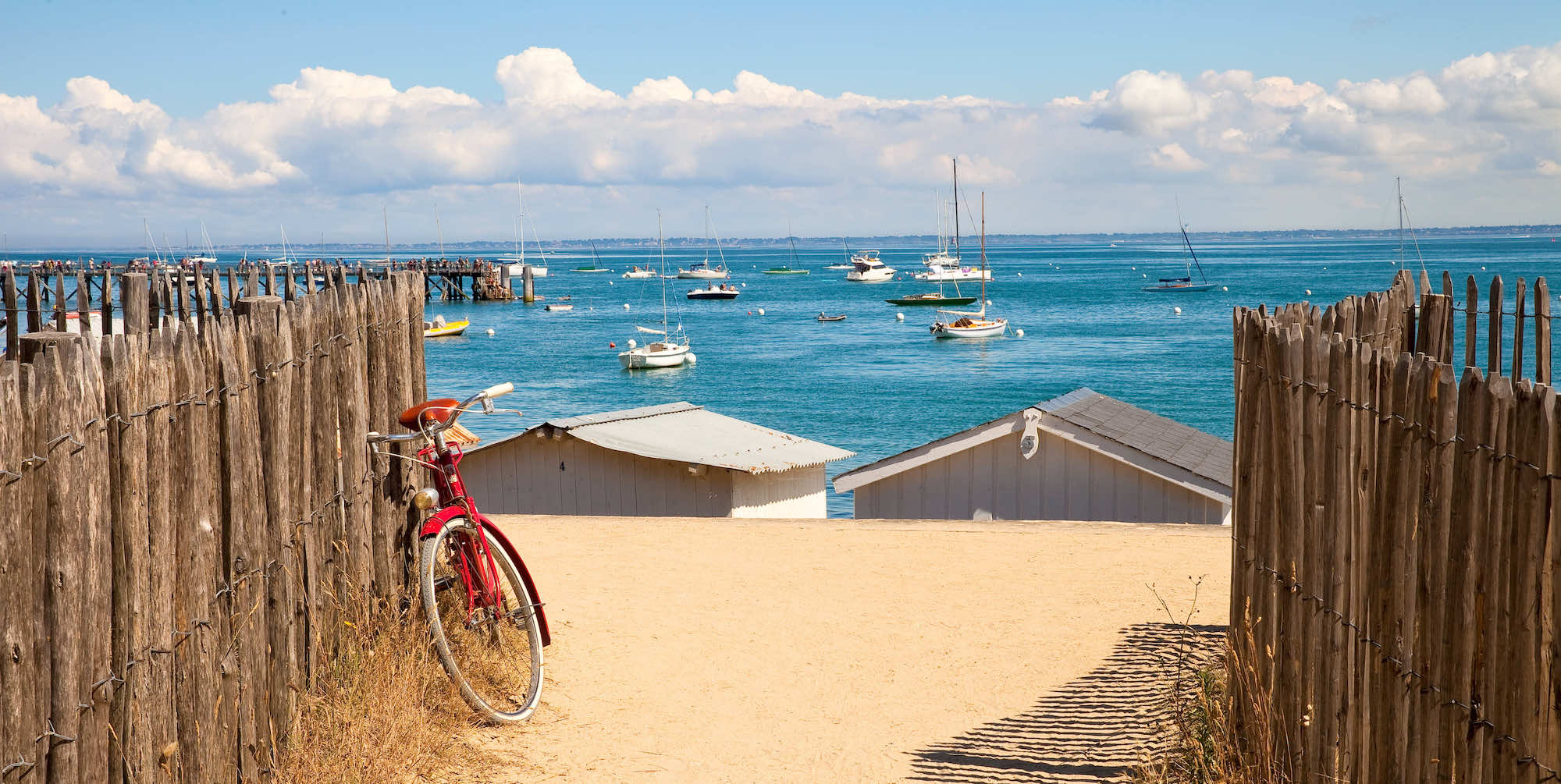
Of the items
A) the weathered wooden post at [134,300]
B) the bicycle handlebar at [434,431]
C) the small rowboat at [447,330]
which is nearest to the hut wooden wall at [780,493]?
the weathered wooden post at [134,300]

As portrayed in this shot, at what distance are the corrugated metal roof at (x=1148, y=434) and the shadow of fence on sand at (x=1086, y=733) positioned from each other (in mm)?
5074

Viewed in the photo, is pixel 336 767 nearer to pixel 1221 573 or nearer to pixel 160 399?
pixel 160 399

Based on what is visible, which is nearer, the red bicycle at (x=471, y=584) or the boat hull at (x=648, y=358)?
the red bicycle at (x=471, y=584)

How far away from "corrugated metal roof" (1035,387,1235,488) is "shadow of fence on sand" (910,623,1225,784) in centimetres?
507

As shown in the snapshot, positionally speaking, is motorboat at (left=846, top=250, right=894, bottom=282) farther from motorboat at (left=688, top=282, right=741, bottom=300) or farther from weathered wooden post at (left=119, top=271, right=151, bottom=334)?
weathered wooden post at (left=119, top=271, right=151, bottom=334)

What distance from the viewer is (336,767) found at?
15.4ft

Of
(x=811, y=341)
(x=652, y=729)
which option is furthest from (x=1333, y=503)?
(x=811, y=341)

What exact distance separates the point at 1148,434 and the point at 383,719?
963cm

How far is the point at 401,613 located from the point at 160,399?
8.00 ft

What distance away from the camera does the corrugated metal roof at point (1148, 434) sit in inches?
468

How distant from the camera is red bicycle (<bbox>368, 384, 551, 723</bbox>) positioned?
5.85 metres

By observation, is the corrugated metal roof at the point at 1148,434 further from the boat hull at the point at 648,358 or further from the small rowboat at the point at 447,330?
the small rowboat at the point at 447,330

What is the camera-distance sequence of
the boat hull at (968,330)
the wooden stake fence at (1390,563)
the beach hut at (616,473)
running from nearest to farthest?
the wooden stake fence at (1390,563), the beach hut at (616,473), the boat hull at (968,330)

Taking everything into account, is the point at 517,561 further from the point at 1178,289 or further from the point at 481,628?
the point at 1178,289
